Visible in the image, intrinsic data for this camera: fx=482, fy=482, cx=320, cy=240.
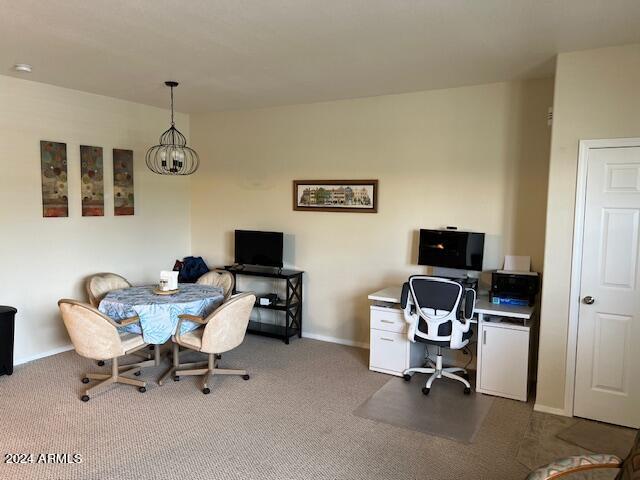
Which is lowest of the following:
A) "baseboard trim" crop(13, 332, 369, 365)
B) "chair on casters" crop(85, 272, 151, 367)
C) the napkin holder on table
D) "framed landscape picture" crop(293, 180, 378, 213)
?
"baseboard trim" crop(13, 332, 369, 365)

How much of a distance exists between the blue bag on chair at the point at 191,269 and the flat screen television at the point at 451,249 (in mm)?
2693

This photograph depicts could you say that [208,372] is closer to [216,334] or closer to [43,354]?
[216,334]

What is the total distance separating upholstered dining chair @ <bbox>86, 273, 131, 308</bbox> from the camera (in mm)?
4633

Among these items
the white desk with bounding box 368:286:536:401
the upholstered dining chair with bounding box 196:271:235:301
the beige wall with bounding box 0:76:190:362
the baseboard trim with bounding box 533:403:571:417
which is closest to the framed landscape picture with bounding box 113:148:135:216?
the beige wall with bounding box 0:76:190:362

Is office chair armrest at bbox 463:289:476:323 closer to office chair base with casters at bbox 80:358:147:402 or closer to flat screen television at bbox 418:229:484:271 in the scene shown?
flat screen television at bbox 418:229:484:271

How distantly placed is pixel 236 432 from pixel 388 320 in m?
1.72

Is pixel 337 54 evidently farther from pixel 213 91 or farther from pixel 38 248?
pixel 38 248

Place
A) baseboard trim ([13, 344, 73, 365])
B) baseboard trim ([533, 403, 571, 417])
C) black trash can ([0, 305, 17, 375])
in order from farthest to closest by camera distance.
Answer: baseboard trim ([13, 344, 73, 365])
black trash can ([0, 305, 17, 375])
baseboard trim ([533, 403, 571, 417])

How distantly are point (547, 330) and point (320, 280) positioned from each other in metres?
2.51

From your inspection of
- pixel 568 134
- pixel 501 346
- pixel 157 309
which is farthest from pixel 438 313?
pixel 157 309

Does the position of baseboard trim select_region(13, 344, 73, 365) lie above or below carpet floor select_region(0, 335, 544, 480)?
above

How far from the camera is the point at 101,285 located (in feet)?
15.6

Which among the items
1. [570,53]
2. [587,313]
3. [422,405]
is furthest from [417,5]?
[422,405]

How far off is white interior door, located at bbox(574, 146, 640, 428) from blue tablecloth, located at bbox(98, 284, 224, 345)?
9.96 feet
